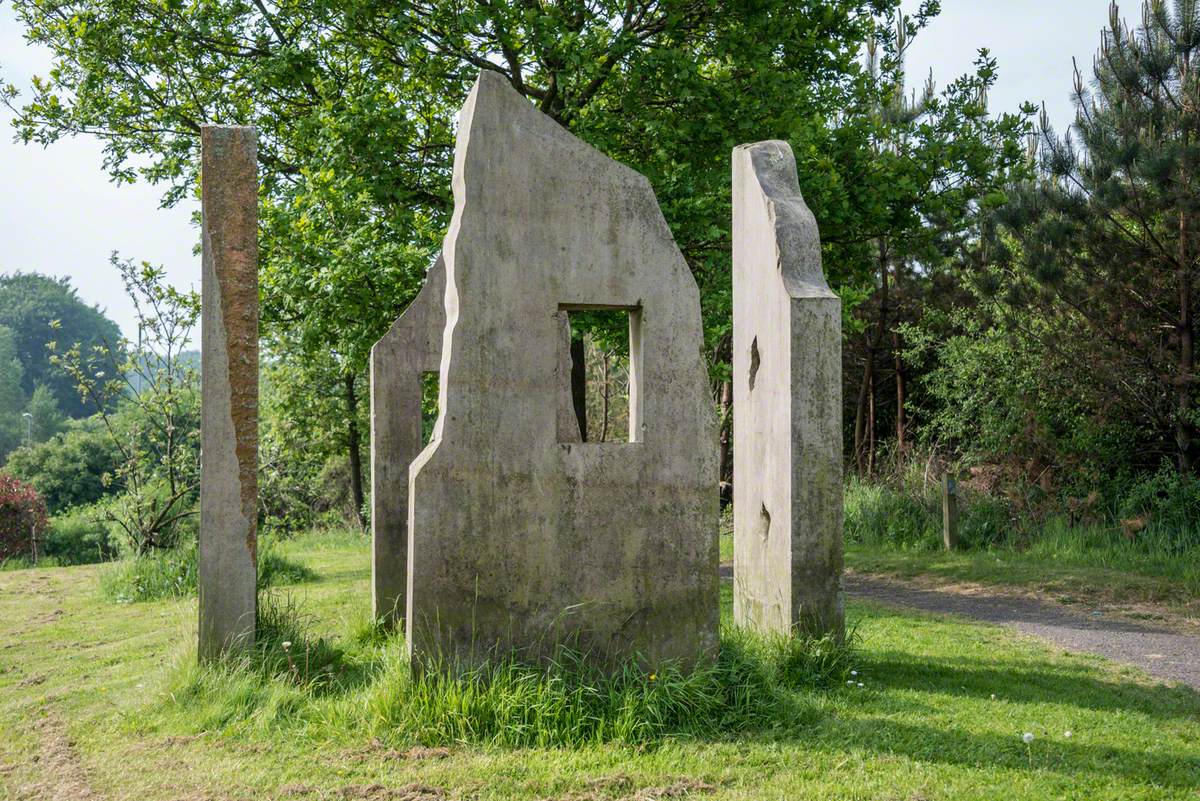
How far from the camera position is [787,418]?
23.0 feet

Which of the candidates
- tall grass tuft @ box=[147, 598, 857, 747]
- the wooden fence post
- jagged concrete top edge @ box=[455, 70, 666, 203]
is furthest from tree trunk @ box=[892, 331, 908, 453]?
jagged concrete top edge @ box=[455, 70, 666, 203]

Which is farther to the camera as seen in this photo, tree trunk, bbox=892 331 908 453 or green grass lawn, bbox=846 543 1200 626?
tree trunk, bbox=892 331 908 453

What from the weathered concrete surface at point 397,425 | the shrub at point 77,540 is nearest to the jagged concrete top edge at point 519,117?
the weathered concrete surface at point 397,425

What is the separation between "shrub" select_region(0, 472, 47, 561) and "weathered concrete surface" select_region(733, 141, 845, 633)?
1614cm

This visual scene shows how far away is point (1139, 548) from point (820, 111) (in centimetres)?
657

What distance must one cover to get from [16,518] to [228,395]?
15.6 m

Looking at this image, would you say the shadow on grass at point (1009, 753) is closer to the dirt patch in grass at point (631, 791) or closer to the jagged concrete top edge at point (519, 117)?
the dirt patch in grass at point (631, 791)

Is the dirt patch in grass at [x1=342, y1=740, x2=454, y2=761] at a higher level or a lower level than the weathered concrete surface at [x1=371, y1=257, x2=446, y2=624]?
lower

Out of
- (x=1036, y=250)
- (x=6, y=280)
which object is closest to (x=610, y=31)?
(x=1036, y=250)

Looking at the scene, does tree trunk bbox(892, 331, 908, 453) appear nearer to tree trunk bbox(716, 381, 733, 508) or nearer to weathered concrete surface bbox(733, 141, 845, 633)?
tree trunk bbox(716, 381, 733, 508)

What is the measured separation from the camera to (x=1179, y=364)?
13195 mm

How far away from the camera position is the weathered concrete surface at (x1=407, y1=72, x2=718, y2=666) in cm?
596

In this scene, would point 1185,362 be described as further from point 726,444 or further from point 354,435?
point 354,435

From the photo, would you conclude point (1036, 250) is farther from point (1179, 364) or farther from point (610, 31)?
point (610, 31)
